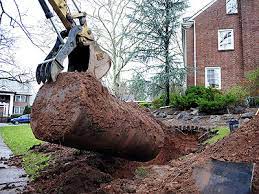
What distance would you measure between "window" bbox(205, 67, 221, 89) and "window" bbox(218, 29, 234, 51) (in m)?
1.37

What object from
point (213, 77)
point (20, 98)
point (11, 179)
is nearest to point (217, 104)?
point (213, 77)

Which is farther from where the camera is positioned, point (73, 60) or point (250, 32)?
point (250, 32)

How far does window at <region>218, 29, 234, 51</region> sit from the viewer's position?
58.4 ft

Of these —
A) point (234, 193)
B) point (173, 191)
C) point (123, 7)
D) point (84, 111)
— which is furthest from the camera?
point (123, 7)

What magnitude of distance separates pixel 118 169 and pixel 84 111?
1.94 m

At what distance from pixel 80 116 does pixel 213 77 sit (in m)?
15.1

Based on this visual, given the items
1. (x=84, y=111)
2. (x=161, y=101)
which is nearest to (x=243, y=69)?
(x=161, y=101)

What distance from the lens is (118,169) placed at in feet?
17.1

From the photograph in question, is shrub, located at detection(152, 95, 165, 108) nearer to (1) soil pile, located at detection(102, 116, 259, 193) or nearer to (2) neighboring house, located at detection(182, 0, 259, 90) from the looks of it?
(2) neighboring house, located at detection(182, 0, 259, 90)

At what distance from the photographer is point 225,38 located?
17.9m

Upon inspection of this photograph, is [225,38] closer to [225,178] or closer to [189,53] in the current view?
[189,53]

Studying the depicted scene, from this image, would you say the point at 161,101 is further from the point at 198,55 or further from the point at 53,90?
the point at 53,90

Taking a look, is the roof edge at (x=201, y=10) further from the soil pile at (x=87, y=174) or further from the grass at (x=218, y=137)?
the soil pile at (x=87, y=174)

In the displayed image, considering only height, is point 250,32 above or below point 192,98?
above
